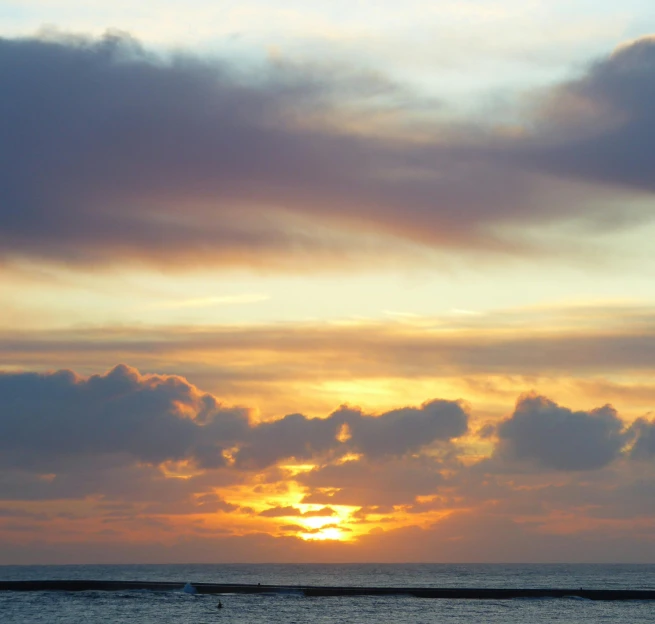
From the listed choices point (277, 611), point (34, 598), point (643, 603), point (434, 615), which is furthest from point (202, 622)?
point (643, 603)

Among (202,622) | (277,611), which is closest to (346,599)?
(277,611)

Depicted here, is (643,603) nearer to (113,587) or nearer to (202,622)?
(202,622)

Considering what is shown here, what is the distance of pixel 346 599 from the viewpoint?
6467 inches

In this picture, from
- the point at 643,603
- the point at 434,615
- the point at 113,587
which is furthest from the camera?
the point at 113,587

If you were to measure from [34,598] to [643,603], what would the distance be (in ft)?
350

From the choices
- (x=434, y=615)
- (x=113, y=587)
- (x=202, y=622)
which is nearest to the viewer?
(x=202, y=622)

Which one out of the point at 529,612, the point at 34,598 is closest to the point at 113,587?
the point at 34,598

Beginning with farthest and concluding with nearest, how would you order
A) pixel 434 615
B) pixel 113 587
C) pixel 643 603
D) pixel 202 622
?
pixel 113 587 < pixel 643 603 < pixel 434 615 < pixel 202 622

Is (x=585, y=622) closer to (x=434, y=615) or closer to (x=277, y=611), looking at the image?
(x=434, y=615)

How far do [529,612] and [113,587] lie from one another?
84.1 meters

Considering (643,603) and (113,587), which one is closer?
(643,603)

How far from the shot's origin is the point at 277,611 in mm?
141375

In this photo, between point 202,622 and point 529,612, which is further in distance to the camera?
point 529,612

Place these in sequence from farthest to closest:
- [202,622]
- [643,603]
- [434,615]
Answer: [643,603], [434,615], [202,622]
